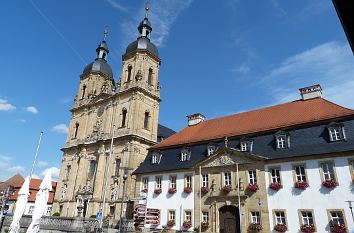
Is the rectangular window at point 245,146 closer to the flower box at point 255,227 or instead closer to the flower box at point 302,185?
the flower box at point 302,185

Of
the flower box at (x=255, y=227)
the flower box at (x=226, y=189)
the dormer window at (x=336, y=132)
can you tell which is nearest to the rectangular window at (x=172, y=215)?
the flower box at (x=226, y=189)

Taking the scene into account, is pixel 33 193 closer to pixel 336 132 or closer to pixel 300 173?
pixel 300 173

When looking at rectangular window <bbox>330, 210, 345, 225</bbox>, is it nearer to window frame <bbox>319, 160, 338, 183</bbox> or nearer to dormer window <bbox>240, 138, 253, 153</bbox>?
window frame <bbox>319, 160, 338, 183</bbox>

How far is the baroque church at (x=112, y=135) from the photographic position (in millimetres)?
39375

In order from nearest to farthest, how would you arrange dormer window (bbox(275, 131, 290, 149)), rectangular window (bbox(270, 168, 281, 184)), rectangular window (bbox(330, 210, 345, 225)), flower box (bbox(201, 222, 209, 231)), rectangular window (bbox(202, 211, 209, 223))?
1. rectangular window (bbox(330, 210, 345, 225))
2. rectangular window (bbox(270, 168, 281, 184))
3. dormer window (bbox(275, 131, 290, 149))
4. flower box (bbox(201, 222, 209, 231))
5. rectangular window (bbox(202, 211, 209, 223))

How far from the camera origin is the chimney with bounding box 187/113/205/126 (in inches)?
1497

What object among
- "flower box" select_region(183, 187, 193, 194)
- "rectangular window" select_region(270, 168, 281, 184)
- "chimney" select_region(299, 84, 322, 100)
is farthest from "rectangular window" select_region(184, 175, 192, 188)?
"chimney" select_region(299, 84, 322, 100)

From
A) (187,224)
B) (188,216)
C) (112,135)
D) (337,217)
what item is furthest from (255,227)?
(112,135)

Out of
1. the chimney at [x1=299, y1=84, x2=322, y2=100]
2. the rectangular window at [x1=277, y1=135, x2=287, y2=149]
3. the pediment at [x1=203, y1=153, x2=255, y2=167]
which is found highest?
the chimney at [x1=299, y1=84, x2=322, y2=100]

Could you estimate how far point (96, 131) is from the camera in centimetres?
4606

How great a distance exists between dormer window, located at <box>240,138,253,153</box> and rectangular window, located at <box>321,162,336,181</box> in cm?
634

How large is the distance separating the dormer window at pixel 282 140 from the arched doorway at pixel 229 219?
6716 mm

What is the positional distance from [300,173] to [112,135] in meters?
22.5

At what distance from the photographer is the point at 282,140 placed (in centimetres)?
2500
